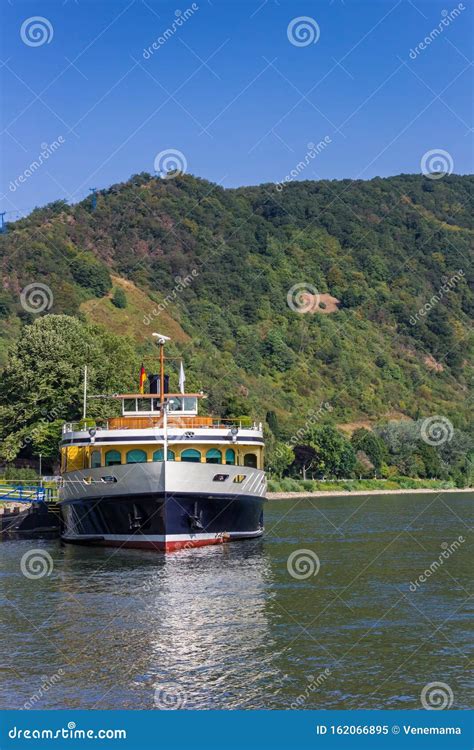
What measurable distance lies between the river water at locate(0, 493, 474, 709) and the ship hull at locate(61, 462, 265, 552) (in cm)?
140

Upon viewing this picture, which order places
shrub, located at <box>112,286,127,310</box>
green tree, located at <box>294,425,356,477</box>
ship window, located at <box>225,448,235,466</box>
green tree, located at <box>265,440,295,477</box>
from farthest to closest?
shrub, located at <box>112,286,127,310</box>
green tree, located at <box>294,425,356,477</box>
green tree, located at <box>265,440,295,477</box>
ship window, located at <box>225,448,235,466</box>

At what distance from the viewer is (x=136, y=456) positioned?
52156mm

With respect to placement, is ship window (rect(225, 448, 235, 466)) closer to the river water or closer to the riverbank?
the river water

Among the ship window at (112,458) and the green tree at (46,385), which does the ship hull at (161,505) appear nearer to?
the ship window at (112,458)

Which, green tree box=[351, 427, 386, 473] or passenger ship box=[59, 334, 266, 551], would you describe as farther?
green tree box=[351, 427, 386, 473]

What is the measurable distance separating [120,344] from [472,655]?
2967 inches

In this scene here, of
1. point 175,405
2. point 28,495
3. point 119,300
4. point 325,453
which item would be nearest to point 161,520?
point 175,405

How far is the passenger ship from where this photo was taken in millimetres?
47469

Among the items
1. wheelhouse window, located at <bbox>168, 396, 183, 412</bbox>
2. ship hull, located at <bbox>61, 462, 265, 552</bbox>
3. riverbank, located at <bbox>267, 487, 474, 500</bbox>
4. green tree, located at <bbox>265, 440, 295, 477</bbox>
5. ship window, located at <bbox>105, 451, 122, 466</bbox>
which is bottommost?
riverbank, located at <bbox>267, 487, 474, 500</bbox>

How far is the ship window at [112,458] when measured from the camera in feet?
173

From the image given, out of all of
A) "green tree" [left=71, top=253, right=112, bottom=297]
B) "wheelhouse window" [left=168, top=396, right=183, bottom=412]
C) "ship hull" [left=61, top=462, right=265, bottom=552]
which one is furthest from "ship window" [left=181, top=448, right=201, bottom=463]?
"green tree" [left=71, top=253, right=112, bottom=297]

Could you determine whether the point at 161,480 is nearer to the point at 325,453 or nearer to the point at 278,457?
the point at 278,457

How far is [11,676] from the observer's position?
23703 millimetres

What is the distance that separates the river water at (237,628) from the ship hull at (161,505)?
1398mm
